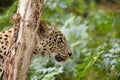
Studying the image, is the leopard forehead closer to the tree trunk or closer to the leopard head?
the leopard head

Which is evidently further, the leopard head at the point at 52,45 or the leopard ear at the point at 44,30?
the leopard head at the point at 52,45

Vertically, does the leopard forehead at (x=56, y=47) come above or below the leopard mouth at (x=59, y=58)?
above

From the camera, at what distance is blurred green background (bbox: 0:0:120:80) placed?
16.5ft

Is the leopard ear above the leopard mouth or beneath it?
above

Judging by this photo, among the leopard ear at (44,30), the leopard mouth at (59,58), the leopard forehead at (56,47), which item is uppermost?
the leopard ear at (44,30)

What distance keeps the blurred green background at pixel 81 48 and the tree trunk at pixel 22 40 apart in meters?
0.61

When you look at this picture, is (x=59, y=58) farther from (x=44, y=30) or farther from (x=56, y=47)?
(x=44, y=30)

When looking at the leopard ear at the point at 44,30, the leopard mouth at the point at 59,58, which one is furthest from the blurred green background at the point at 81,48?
the leopard ear at the point at 44,30

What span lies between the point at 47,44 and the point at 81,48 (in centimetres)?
190

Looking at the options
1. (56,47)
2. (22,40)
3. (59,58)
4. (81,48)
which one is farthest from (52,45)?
(81,48)

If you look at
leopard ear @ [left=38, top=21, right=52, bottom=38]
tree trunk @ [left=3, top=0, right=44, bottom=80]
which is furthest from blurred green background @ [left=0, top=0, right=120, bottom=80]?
tree trunk @ [left=3, top=0, right=44, bottom=80]

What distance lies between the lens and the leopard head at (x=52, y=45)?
16.9ft

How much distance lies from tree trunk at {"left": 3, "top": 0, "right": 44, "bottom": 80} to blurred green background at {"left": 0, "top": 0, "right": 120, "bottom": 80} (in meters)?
0.61

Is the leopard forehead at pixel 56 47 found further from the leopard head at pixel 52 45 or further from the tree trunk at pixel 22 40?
the tree trunk at pixel 22 40
